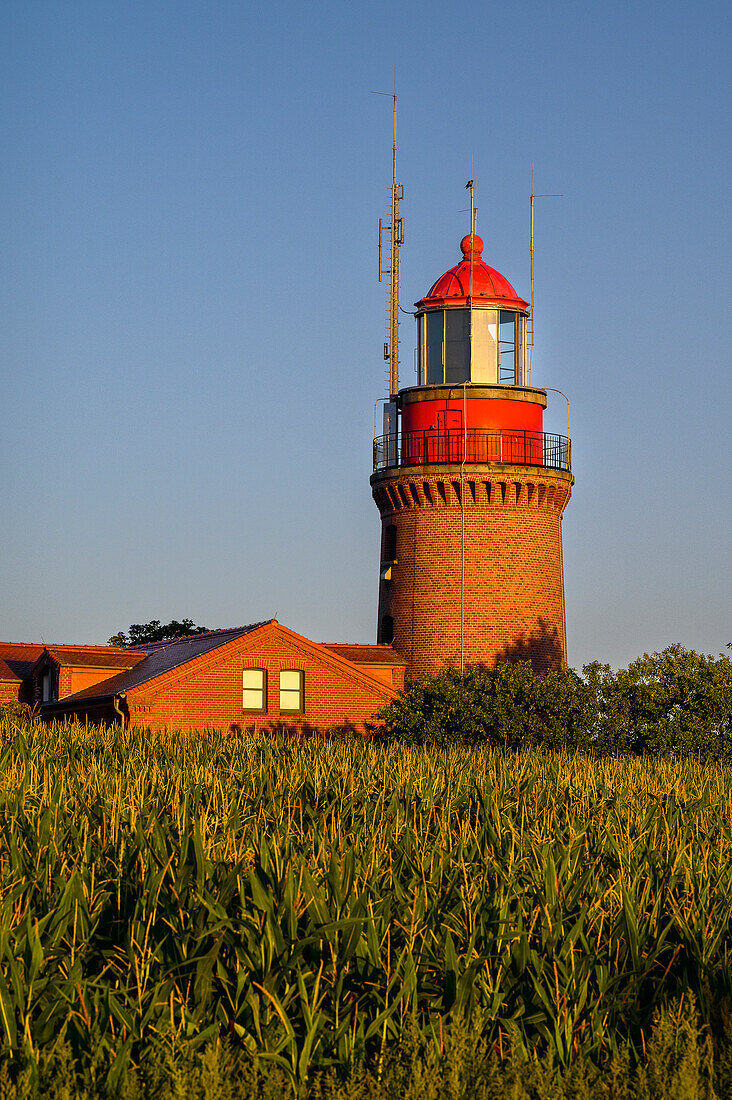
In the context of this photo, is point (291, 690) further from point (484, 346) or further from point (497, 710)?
point (484, 346)

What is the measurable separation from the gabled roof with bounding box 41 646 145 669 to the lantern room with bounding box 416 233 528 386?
13279 millimetres

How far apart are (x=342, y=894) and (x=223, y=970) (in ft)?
4.17

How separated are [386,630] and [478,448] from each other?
19.3 ft

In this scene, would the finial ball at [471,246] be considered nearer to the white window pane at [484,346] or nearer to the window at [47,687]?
the white window pane at [484,346]

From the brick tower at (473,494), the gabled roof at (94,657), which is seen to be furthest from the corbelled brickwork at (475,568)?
the gabled roof at (94,657)

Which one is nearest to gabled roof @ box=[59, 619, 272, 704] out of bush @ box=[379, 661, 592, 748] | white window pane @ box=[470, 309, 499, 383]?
bush @ box=[379, 661, 592, 748]

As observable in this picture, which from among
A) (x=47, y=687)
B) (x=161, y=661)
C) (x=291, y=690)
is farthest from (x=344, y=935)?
(x=47, y=687)

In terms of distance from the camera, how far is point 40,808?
1525cm

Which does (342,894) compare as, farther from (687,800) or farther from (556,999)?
(687,800)

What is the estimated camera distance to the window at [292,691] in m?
41.8

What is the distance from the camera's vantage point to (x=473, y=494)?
1564 inches

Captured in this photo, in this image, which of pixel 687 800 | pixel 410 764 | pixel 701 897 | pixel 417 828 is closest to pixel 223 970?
pixel 701 897

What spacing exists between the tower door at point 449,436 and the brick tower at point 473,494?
0.09ft

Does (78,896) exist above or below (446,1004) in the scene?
above
